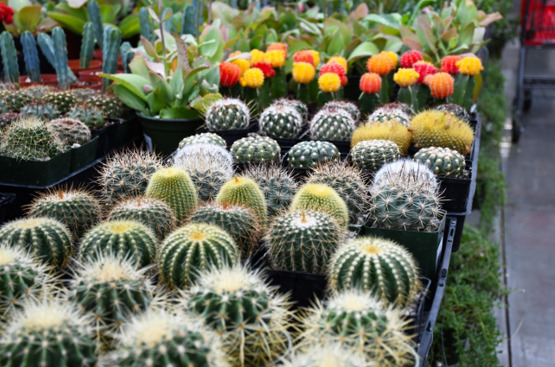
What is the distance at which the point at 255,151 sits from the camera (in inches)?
110

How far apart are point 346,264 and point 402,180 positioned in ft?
2.05

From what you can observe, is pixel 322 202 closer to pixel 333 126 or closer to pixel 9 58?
pixel 333 126

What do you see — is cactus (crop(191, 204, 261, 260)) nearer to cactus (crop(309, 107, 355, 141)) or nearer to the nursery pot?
cactus (crop(309, 107, 355, 141))

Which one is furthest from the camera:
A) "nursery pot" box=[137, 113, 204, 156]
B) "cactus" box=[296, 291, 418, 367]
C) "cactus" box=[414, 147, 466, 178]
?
"nursery pot" box=[137, 113, 204, 156]

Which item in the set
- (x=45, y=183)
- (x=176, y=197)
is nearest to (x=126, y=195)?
(x=176, y=197)

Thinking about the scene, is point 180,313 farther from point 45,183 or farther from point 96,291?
point 45,183

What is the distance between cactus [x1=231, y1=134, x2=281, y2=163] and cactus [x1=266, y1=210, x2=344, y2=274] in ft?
2.88

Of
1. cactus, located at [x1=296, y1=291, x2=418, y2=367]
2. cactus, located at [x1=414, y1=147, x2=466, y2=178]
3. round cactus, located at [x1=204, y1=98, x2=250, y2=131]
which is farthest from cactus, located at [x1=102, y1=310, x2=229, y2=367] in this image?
round cactus, located at [x1=204, y1=98, x2=250, y2=131]

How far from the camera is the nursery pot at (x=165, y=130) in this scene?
3.52 metres

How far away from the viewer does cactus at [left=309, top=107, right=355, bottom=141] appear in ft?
10.6

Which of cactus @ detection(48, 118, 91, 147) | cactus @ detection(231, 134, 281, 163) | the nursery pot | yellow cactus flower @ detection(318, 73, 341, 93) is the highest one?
yellow cactus flower @ detection(318, 73, 341, 93)

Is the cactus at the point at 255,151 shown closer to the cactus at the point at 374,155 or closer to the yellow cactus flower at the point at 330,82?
the cactus at the point at 374,155

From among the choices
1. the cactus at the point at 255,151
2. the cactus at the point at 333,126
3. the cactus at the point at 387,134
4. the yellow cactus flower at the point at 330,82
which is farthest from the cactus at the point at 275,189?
the yellow cactus flower at the point at 330,82

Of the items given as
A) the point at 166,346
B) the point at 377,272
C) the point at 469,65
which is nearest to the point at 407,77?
the point at 469,65
